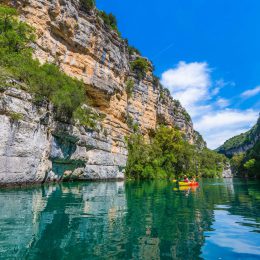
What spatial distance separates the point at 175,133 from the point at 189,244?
54.5 meters

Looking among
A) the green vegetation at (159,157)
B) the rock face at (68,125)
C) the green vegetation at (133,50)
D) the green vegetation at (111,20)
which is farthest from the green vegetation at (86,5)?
the green vegetation at (159,157)

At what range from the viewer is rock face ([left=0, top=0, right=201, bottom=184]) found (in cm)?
1761

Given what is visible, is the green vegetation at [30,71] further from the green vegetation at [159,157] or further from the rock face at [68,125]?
the green vegetation at [159,157]

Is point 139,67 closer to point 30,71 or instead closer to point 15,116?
point 30,71

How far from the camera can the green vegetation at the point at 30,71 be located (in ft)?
67.0

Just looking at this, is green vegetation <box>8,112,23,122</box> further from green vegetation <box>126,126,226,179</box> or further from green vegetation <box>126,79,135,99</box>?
green vegetation <box>126,79,135,99</box>

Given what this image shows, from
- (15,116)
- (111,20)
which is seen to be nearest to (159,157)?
(111,20)

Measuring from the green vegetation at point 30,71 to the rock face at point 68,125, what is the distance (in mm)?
1325

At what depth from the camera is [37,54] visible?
28.4 metres

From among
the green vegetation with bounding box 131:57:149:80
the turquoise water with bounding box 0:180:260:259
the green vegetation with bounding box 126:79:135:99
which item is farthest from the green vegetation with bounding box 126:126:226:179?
the turquoise water with bounding box 0:180:260:259

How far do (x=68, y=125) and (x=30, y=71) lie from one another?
252 inches

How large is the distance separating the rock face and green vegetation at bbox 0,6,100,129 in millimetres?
1325

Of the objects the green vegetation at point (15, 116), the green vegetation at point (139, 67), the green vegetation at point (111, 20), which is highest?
the green vegetation at point (111, 20)

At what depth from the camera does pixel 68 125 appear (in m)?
25.0
